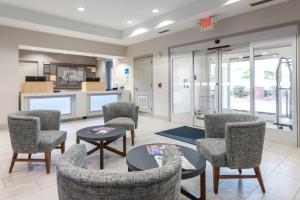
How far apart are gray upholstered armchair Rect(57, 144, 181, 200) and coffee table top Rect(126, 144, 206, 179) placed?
2.65 feet

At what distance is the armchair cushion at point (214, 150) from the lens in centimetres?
226

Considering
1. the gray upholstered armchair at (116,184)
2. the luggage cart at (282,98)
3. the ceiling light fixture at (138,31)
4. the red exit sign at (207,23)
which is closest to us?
the gray upholstered armchair at (116,184)

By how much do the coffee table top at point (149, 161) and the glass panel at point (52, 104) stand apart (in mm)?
4402

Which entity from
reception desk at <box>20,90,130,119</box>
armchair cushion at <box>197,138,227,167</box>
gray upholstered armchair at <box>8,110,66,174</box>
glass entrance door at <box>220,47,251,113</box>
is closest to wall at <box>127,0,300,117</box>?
glass entrance door at <box>220,47,251,113</box>

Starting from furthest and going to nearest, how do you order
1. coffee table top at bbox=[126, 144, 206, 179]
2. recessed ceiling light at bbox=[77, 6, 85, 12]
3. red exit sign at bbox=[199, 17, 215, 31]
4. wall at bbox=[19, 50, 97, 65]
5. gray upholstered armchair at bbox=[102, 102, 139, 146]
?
wall at bbox=[19, 50, 97, 65] → recessed ceiling light at bbox=[77, 6, 85, 12] → red exit sign at bbox=[199, 17, 215, 31] → gray upholstered armchair at bbox=[102, 102, 139, 146] → coffee table top at bbox=[126, 144, 206, 179]

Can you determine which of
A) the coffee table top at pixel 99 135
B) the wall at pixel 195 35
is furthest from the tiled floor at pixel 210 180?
the wall at pixel 195 35

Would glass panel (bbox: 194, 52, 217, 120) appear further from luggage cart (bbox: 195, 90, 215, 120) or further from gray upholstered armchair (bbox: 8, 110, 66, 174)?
gray upholstered armchair (bbox: 8, 110, 66, 174)

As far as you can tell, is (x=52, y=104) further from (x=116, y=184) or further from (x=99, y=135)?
(x=116, y=184)

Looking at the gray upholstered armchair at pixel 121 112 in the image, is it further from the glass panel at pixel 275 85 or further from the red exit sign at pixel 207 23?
the glass panel at pixel 275 85

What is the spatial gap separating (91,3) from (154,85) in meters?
3.42

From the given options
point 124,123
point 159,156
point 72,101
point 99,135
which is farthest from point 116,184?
point 72,101

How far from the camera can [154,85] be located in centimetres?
730

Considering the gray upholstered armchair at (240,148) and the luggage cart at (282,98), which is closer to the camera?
the gray upholstered armchair at (240,148)

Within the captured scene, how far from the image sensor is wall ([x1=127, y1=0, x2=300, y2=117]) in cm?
415
